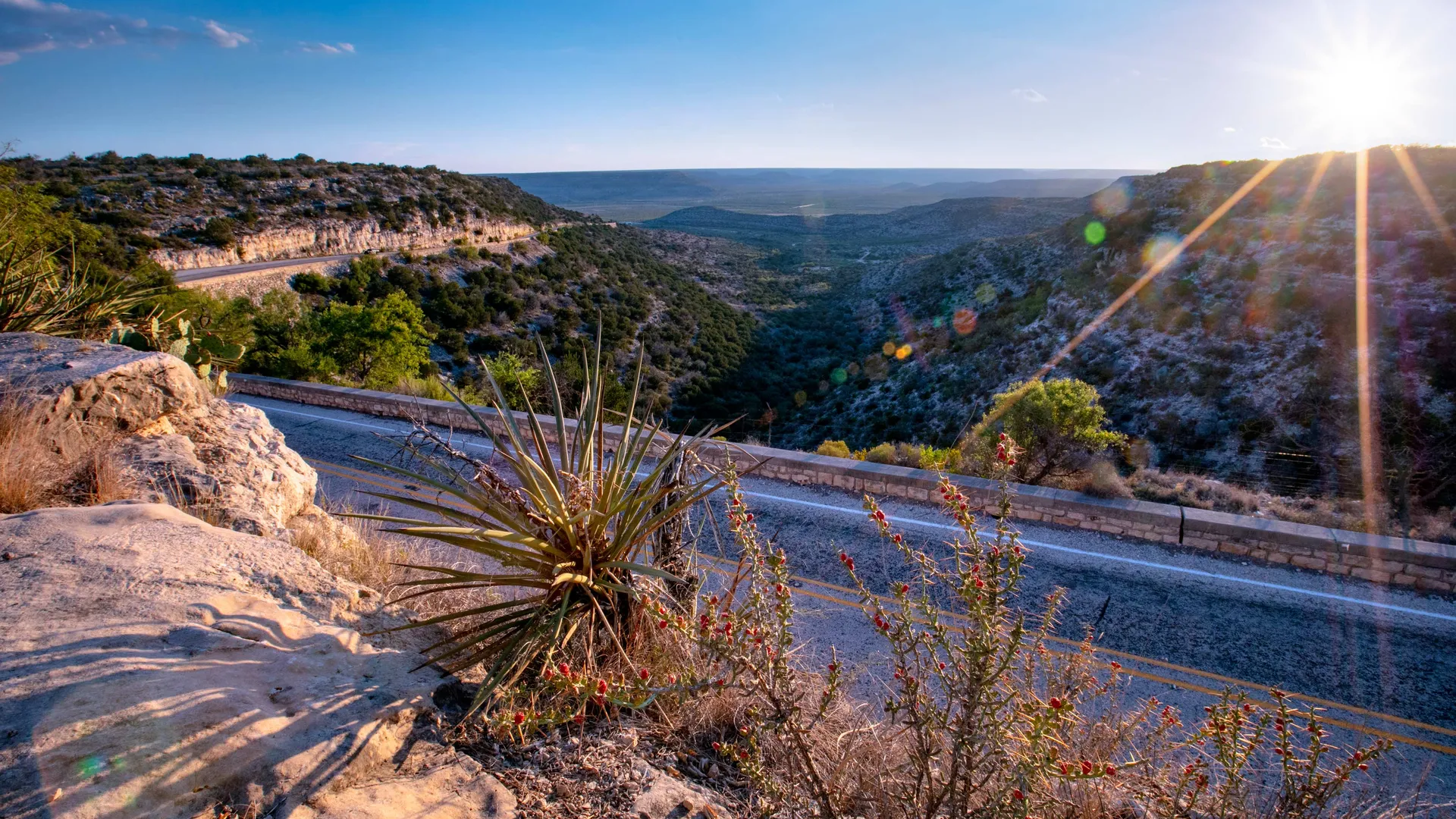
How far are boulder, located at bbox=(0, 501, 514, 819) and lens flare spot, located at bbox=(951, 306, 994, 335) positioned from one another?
108 feet

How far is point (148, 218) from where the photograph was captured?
106 ft

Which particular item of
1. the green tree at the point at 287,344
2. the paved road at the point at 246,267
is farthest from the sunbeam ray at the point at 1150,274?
the paved road at the point at 246,267

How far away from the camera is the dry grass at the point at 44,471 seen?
14.3 ft

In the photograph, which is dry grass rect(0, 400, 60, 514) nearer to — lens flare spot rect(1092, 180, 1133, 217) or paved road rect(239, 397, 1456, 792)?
paved road rect(239, 397, 1456, 792)

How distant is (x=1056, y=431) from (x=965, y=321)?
27.6m

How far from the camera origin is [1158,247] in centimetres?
3061

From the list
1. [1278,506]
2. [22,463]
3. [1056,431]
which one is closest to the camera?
[22,463]

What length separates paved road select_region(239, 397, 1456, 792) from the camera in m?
4.77

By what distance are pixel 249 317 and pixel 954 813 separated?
26.0 m

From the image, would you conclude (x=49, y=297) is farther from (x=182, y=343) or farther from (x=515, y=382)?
(x=515, y=382)

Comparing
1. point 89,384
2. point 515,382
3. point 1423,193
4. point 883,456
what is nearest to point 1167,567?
point 883,456

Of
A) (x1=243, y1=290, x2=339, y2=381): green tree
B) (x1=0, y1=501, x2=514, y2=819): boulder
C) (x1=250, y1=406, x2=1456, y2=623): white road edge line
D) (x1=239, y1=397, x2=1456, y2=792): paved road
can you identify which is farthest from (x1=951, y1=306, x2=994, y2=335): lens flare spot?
(x1=0, y1=501, x2=514, y2=819): boulder

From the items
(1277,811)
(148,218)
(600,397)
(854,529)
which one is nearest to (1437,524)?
(854,529)

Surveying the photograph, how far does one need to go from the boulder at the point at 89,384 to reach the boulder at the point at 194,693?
5.92 feet
